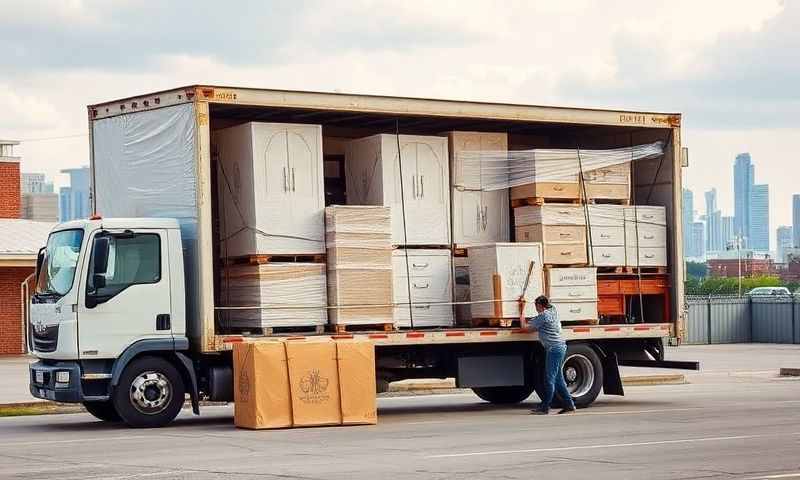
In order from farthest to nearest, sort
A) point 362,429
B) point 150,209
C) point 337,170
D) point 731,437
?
point 337,170
point 150,209
point 362,429
point 731,437

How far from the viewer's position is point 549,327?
19.6 m

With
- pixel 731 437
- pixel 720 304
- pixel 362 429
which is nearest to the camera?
pixel 731 437

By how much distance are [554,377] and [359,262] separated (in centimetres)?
315

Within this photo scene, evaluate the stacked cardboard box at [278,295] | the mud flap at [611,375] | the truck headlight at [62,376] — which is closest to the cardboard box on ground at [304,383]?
the stacked cardboard box at [278,295]

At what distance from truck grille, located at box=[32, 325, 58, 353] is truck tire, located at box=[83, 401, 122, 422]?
1.08 meters

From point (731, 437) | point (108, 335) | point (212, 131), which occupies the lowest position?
point (731, 437)

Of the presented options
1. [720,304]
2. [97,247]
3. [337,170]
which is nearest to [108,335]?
[97,247]

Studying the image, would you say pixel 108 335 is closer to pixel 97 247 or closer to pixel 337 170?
pixel 97 247

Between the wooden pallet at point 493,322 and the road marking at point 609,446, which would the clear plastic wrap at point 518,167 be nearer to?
the wooden pallet at point 493,322

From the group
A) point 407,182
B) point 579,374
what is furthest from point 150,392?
point 579,374

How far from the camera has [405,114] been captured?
19.4 meters

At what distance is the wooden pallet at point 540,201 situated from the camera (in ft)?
67.5

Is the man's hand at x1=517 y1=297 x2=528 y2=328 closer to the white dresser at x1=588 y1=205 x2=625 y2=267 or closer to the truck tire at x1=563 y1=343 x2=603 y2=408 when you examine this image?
the truck tire at x1=563 y1=343 x2=603 y2=408

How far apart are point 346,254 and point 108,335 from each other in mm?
3206
